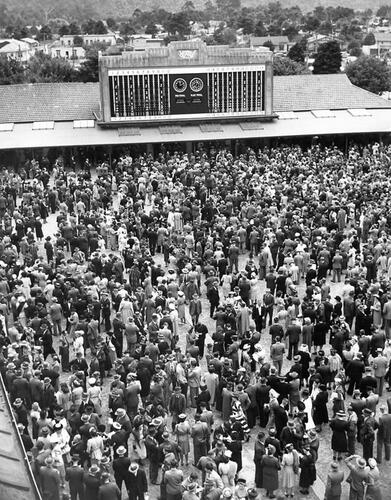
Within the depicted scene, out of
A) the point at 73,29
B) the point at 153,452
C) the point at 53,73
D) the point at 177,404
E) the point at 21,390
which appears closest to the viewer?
the point at 153,452

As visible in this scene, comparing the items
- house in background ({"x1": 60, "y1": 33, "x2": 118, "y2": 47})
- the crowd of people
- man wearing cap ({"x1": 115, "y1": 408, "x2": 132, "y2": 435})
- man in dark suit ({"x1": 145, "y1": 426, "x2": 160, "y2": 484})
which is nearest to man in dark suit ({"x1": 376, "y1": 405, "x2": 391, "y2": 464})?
the crowd of people

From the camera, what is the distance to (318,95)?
3788cm

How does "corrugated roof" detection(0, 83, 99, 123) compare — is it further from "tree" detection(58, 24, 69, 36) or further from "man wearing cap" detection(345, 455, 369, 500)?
"tree" detection(58, 24, 69, 36)

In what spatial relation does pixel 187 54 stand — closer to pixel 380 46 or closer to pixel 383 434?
pixel 383 434

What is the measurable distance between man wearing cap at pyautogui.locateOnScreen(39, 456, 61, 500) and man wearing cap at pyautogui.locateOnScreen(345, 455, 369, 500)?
4.04 metres

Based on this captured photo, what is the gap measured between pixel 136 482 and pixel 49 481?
48.5 inches

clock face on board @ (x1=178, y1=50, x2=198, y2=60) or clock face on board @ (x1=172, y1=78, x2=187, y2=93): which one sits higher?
clock face on board @ (x1=178, y1=50, x2=198, y2=60)

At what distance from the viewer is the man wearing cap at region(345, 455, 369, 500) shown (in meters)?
10.7

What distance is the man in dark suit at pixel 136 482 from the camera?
1099cm

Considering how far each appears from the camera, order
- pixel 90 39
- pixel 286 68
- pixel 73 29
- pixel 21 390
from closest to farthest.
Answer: pixel 21 390 < pixel 286 68 < pixel 90 39 < pixel 73 29

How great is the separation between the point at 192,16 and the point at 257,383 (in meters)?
172

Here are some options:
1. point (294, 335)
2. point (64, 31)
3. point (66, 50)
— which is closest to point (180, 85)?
point (294, 335)

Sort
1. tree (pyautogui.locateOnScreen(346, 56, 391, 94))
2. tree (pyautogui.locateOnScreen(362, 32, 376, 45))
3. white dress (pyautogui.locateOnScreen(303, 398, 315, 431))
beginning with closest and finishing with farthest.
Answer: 1. white dress (pyautogui.locateOnScreen(303, 398, 315, 431))
2. tree (pyautogui.locateOnScreen(346, 56, 391, 94))
3. tree (pyautogui.locateOnScreen(362, 32, 376, 45))

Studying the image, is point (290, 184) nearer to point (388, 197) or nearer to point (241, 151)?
point (388, 197)
